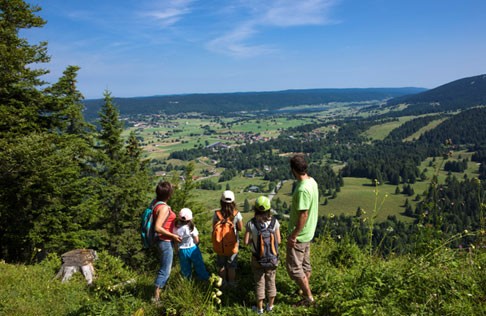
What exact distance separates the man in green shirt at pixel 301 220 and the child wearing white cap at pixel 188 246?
60.5 inches

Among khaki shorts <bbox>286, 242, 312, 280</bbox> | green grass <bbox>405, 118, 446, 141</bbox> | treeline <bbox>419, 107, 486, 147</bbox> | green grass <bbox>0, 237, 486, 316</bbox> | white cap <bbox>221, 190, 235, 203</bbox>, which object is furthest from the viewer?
green grass <bbox>405, 118, 446, 141</bbox>

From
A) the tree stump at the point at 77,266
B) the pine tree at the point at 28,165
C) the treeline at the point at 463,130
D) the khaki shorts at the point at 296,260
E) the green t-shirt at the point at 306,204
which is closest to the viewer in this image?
the green t-shirt at the point at 306,204

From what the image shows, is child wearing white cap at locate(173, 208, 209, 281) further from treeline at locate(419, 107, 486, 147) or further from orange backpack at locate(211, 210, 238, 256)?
treeline at locate(419, 107, 486, 147)

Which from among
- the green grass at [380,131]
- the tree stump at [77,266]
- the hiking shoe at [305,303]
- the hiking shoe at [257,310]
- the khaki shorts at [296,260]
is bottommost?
the green grass at [380,131]

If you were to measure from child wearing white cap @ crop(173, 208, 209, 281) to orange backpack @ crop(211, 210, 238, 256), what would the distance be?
1.10 feet

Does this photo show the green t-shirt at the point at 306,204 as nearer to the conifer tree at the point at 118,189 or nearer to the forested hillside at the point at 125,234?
the forested hillside at the point at 125,234

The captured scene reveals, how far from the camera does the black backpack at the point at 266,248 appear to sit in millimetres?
3906

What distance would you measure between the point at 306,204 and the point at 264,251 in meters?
0.81

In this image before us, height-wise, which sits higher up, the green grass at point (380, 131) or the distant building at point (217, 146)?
the green grass at point (380, 131)

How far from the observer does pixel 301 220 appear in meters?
3.76

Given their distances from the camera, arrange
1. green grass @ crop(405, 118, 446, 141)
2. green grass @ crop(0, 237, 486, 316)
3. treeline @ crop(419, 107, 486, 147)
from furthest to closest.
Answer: green grass @ crop(405, 118, 446, 141)
treeline @ crop(419, 107, 486, 147)
green grass @ crop(0, 237, 486, 316)

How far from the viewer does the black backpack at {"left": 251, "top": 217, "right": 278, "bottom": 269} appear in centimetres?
391

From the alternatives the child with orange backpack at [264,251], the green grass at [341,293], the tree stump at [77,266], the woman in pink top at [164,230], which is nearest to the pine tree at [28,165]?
the tree stump at [77,266]

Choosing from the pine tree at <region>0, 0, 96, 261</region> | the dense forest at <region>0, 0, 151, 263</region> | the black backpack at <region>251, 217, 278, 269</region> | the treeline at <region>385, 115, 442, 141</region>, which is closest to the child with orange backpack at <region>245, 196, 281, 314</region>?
the black backpack at <region>251, 217, 278, 269</region>
